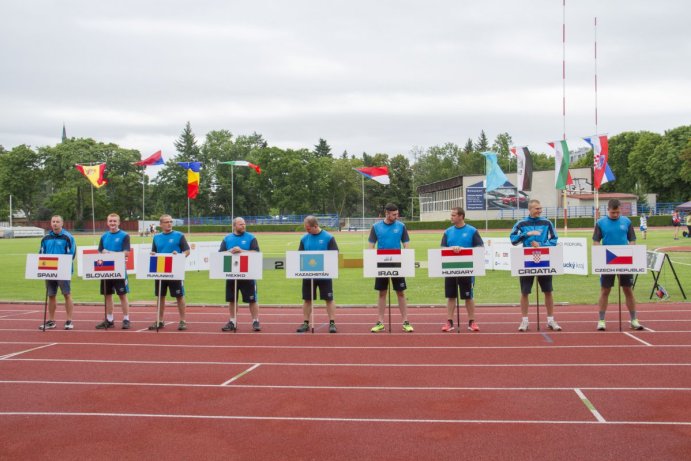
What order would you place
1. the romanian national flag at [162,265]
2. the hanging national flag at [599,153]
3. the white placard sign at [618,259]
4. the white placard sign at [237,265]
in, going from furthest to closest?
the hanging national flag at [599,153] → the romanian national flag at [162,265] → the white placard sign at [237,265] → the white placard sign at [618,259]

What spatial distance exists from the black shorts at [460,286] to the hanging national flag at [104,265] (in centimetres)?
586

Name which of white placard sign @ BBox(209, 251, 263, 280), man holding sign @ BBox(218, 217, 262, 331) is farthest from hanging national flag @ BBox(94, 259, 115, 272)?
man holding sign @ BBox(218, 217, 262, 331)

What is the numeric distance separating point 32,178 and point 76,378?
95.9m

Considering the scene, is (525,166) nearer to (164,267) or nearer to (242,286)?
(242,286)

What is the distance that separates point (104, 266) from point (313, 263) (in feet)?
12.4

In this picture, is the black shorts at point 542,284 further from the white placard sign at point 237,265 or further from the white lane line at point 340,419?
the white lane line at point 340,419

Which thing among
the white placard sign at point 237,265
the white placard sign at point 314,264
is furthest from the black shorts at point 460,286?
the white placard sign at point 237,265

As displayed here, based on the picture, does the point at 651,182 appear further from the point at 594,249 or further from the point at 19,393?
the point at 19,393

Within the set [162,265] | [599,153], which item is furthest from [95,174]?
[599,153]

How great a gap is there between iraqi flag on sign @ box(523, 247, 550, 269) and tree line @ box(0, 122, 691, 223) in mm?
72569

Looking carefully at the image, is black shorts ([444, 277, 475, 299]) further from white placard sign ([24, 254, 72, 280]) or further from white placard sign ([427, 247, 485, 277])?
white placard sign ([24, 254, 72, 280])

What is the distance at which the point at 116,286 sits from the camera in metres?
11.2

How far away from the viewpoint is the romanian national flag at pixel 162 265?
35.4 ft

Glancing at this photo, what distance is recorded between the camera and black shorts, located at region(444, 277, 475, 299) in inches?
406
